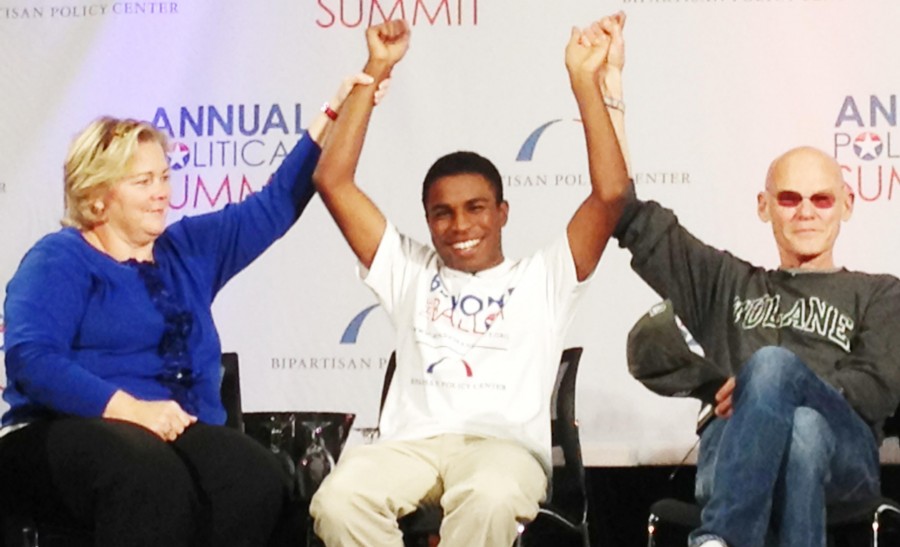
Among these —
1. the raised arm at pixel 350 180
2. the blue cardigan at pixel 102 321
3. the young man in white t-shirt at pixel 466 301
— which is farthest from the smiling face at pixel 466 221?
the blue cardigan at pixel 102 321

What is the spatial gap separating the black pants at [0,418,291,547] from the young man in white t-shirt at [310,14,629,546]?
171 millimetres

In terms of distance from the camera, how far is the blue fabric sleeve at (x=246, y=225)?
12.0 feet

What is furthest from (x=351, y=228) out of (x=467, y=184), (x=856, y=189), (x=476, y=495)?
(x=856, y=189)

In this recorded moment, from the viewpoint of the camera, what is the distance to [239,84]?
15.3 feet

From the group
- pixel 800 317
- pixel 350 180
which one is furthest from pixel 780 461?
pixel 350 180

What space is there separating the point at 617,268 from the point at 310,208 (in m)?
0.95

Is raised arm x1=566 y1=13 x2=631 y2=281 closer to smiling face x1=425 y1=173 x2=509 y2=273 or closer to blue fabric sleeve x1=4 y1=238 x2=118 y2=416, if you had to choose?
smiling face x1=425 y1=173 x2=509 y2=273

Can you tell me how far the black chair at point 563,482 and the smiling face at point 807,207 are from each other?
59cm

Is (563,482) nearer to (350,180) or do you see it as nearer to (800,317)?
(800,317)

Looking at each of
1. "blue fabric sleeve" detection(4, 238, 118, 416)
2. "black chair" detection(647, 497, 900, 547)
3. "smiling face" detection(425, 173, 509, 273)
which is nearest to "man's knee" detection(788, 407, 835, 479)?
"black chair" detection(647, 497, 900, 547)

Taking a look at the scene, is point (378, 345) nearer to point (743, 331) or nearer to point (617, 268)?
point (617, 268)

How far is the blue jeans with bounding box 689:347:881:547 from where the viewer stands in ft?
10.2

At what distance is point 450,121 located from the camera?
14.9 feet

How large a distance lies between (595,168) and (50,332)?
1291mm
